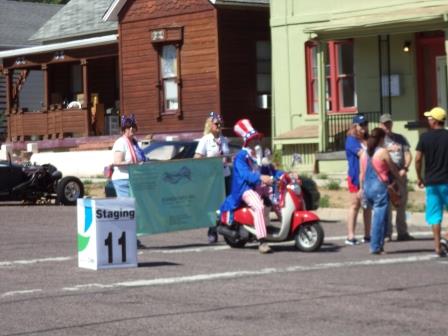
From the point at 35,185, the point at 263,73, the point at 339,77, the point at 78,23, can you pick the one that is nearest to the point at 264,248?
the point at 35,185

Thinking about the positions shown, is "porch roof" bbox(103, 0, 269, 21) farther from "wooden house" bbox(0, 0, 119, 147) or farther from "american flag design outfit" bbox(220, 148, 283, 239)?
"american flag design outfit" bbox(220, 148, 283, 239)

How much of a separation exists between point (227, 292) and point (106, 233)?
8.79ft

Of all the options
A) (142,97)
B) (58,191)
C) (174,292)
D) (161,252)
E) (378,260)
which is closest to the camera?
(174,292)

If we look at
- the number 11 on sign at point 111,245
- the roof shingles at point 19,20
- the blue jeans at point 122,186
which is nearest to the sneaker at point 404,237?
the blue jeans at point 122,186

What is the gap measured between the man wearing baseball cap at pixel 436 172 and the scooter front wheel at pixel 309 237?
164 centimetres

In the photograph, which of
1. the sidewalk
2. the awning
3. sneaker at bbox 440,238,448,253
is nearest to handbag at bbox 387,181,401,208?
sneaker at bbox 440,238,448,253

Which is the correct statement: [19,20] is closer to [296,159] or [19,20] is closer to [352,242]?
[296,159]

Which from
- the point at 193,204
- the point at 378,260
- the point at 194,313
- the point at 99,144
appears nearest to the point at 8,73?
the point at 99,144

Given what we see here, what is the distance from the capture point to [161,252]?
16547 millimetres

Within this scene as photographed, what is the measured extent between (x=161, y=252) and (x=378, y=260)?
3.14m

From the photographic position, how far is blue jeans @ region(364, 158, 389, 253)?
1588 centimetres

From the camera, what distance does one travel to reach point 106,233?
47.4 ft

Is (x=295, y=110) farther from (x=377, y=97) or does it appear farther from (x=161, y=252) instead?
(x=161, y=252)

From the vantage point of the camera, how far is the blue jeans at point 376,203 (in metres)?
15.9
